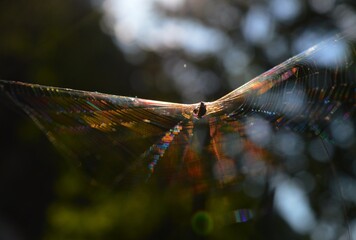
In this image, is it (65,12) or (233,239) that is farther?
(65,12)

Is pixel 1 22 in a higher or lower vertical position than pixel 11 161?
higher

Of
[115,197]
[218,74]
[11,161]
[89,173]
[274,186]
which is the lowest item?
[89,173]

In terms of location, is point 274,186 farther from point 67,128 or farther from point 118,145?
point 67,128

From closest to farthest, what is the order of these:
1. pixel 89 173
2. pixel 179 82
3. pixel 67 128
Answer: pixel 67 128 < pixel 89 173 < pixel 179 82

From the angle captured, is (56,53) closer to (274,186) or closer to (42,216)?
(42,216)

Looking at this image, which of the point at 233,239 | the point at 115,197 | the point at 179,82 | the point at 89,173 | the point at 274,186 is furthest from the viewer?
the point at 179,82

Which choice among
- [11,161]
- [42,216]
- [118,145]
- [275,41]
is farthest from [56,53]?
[118,145]

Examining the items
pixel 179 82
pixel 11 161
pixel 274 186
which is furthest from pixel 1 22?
pixel 274 186
